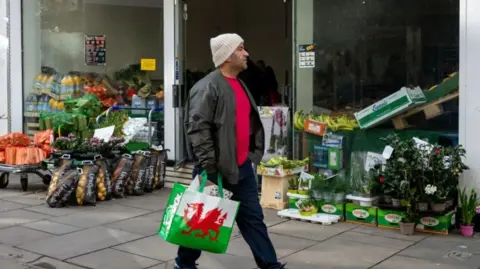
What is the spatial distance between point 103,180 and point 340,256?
12.5ft

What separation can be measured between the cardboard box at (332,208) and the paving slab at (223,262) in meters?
1.78

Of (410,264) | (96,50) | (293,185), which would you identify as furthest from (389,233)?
(96,50)

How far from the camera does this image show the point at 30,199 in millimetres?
9055

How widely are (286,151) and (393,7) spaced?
2.30m

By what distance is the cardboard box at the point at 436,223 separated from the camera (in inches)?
269

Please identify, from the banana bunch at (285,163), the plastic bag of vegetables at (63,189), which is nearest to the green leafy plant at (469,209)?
the banana bunch at (285,163)

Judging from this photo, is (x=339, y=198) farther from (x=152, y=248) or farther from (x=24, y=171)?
(x=24, y=171)

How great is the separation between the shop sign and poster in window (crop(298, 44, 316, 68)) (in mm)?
3168

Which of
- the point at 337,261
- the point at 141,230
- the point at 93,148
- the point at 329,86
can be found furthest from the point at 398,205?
the point at 93,148

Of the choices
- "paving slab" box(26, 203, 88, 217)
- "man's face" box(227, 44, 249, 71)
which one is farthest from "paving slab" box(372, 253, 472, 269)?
"paving slab" box(26, 203, 88, 217)

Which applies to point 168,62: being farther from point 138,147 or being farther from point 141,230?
point 141,230

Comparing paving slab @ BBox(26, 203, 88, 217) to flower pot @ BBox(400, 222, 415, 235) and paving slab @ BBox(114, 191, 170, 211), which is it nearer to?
paving slab @ BBox(114, 191, 170, 211)

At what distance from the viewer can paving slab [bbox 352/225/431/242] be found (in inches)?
265

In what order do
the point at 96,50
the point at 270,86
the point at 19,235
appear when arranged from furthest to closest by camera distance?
the point at 96,50, the point at 270,86, the point at 19,235
